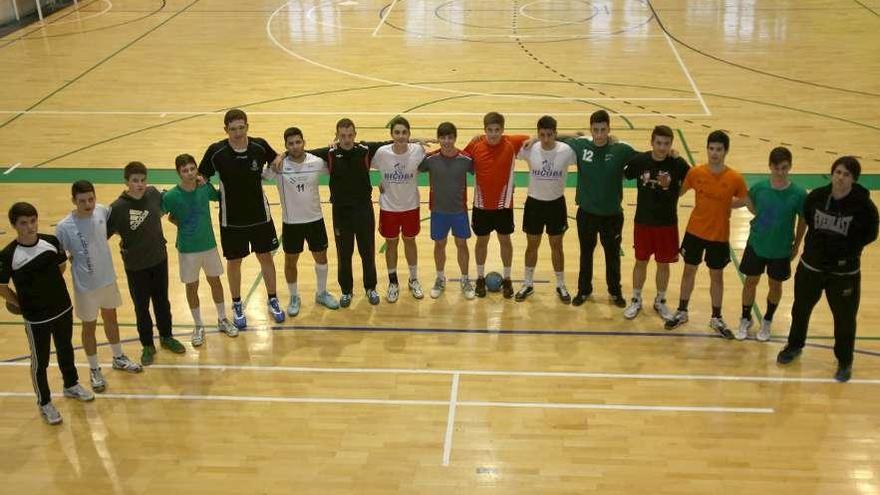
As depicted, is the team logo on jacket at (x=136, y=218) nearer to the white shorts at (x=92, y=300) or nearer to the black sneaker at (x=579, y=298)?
the white shorts at (x=92, y=300)

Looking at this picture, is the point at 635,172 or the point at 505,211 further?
the point at 505,211

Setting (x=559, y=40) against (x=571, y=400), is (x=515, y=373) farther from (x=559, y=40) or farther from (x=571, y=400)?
(x=559, y=40)

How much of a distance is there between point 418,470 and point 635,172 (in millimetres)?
3175

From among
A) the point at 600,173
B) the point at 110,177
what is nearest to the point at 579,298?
the point at 600,173

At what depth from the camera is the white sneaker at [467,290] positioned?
8.39m

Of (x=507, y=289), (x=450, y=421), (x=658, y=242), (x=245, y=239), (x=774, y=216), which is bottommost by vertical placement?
(x=450, y=421)

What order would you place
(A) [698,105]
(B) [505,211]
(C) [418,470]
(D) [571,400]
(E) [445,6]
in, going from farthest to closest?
1. (E) [445,6]
2. (A) [698,105]
3. (B) [505,211]
4. (D) [571,400]
5. (C) [418,470]

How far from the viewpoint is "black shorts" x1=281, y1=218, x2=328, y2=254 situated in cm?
789

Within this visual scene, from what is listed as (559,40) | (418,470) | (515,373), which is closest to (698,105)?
(559,40)

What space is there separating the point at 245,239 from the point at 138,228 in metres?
1.00

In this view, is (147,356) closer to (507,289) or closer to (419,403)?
(419,403)

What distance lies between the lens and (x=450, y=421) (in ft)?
21.6

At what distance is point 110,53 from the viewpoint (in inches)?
691

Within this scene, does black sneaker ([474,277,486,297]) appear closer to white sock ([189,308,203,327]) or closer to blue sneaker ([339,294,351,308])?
blue sneaker ([339,294,351,308])
